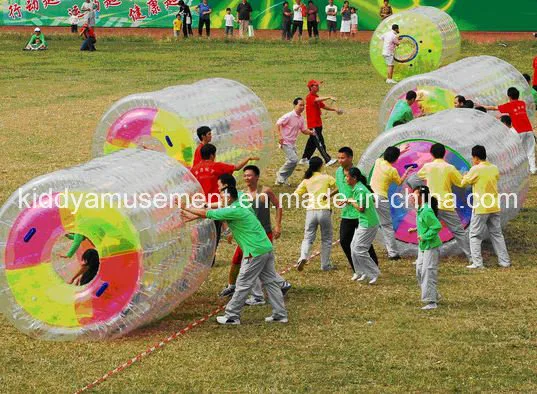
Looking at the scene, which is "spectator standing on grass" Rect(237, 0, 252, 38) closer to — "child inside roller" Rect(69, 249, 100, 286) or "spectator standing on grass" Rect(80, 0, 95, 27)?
"spectator standing on grass" Rect(80, 0, 95, 27)

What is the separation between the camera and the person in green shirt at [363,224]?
51.1ft

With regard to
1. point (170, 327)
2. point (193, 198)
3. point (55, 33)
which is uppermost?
point (193, 198)

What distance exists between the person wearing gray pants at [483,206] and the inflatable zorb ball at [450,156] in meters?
0.53

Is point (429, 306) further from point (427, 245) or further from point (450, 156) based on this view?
point (450, 156)

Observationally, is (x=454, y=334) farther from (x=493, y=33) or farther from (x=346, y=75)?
(x=493, y=33)

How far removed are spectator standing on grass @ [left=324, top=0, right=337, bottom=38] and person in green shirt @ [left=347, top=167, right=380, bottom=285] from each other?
32491mm

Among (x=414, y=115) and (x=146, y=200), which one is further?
(x=414, y=115)

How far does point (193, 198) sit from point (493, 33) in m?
36.1

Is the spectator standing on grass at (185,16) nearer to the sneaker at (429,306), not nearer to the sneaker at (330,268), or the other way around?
the sneaker at (330,268)

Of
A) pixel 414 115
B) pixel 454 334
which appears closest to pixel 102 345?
pixel 454 334

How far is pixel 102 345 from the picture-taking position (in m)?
13.3

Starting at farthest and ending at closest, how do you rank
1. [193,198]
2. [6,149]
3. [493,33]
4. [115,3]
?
[115,3] < [493,33] < [6,149] < [193,198]

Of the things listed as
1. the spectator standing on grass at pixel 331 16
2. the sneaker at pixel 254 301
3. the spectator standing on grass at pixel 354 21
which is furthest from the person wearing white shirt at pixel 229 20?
the sneaker at pixel 254 301

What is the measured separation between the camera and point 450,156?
680 inches
